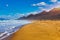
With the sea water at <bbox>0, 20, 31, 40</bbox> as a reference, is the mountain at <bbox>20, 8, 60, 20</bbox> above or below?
above

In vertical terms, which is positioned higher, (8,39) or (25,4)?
(25,4)

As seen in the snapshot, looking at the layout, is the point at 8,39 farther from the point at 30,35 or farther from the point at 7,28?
the point at 7,28

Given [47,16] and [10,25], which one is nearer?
[47,16]

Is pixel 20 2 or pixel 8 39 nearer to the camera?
pixel 8 39

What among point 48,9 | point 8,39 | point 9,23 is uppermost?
point 48,9

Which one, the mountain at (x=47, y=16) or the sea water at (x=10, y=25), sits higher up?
the mountain at (x=47, y=16)

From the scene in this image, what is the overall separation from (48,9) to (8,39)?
1588 mm

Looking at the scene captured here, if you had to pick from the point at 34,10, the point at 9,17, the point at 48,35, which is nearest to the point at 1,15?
the point at 9,17

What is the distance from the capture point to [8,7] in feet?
15.2

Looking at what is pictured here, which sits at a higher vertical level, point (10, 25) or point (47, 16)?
point (47, 16)

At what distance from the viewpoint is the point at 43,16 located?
15.3 ft

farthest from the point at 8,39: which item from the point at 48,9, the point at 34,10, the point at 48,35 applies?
the point at 48,9

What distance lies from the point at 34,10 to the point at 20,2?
0.46 metres

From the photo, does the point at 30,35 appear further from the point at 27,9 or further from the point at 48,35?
the point at 27,9
